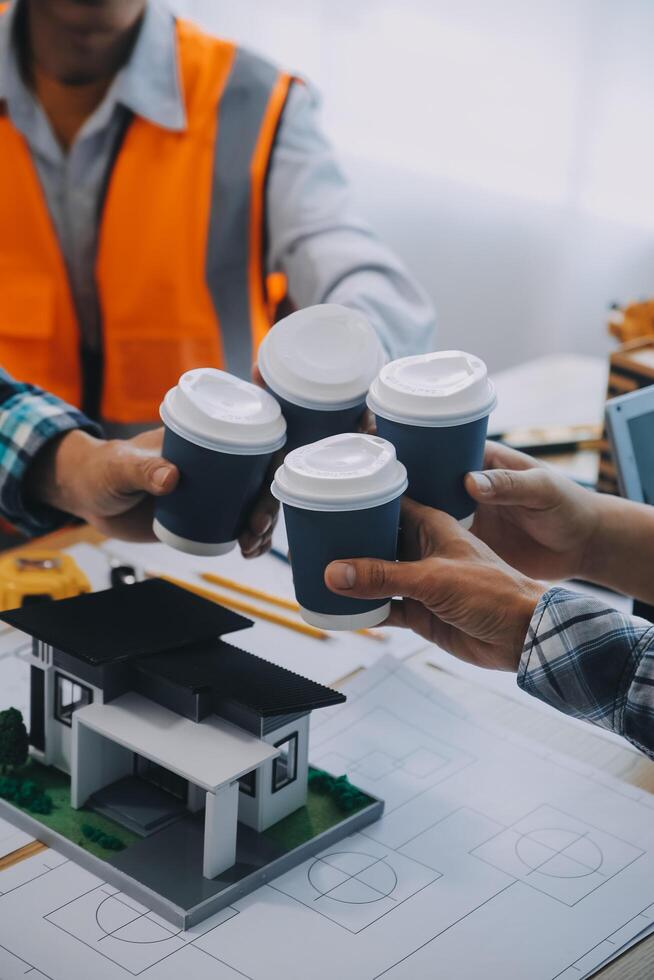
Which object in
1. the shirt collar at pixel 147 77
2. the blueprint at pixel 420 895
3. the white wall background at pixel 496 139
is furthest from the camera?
the white wall background at pixel 496 139

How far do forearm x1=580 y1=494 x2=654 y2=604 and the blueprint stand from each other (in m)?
0.27

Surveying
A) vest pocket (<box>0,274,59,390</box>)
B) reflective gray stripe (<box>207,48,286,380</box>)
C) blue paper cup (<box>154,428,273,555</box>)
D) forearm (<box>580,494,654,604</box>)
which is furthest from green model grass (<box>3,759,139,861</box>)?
reflective gray stripe (<box>207,48,286,380</box>)

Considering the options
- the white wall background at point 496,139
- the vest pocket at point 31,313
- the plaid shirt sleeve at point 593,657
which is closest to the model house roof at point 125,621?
the plaid shirt sleeve at point 593,657

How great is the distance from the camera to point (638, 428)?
4.91 ft

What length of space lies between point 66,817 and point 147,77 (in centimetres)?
160

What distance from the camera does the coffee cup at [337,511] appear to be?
975 millimetres

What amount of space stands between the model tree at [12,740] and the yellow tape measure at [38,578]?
0.84 feet

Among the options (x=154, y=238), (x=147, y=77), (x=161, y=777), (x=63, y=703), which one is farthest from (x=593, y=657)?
(x=147, y=77)

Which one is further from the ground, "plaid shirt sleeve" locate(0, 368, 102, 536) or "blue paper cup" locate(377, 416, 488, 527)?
"blue paper cup" locate(377, 416, 488, 527)

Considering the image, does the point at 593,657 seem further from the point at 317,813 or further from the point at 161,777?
the point at 161,777

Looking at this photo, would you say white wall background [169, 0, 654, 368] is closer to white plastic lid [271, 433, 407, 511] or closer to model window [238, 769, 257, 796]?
white plastic lid [271, 433, 407, 511]

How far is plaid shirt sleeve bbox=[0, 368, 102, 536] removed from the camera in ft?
4.76

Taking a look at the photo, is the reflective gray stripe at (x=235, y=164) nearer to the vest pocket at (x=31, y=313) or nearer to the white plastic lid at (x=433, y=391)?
the vest pocket at (x=31, y=313)

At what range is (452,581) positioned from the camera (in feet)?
3.40
